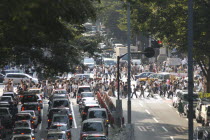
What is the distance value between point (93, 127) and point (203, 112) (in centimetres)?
908

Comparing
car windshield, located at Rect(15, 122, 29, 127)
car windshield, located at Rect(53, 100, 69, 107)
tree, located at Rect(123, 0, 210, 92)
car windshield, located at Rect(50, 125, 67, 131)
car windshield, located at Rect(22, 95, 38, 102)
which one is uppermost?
tree, located at Rect(123, 0, 210, 92)

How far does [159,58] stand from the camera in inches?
3745

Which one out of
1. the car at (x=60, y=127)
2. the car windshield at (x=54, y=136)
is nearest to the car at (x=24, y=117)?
the car at (x=60, y=127)

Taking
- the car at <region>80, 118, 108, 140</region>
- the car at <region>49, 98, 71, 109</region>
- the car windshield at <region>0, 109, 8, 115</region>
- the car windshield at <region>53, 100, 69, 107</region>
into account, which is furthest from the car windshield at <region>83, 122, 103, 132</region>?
the car windshield at <region>53, 100, 69, 107</region>

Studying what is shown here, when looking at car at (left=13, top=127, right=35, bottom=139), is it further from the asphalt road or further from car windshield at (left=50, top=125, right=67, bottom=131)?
the asphalt road

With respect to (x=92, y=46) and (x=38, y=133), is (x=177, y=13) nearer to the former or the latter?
(x=92, y=46)

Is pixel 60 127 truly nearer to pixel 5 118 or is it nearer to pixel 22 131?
pixel 22 131

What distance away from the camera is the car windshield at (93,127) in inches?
1158

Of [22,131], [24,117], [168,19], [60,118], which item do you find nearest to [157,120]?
[168,19]

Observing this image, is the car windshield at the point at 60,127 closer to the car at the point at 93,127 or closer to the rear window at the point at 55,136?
the car at the point at 93,127

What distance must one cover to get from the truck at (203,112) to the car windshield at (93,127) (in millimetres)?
7701

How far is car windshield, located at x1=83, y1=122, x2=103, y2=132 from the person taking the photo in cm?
2941

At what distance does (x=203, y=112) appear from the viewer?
35625mm

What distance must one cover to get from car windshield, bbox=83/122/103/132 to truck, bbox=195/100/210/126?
25.3 feet
